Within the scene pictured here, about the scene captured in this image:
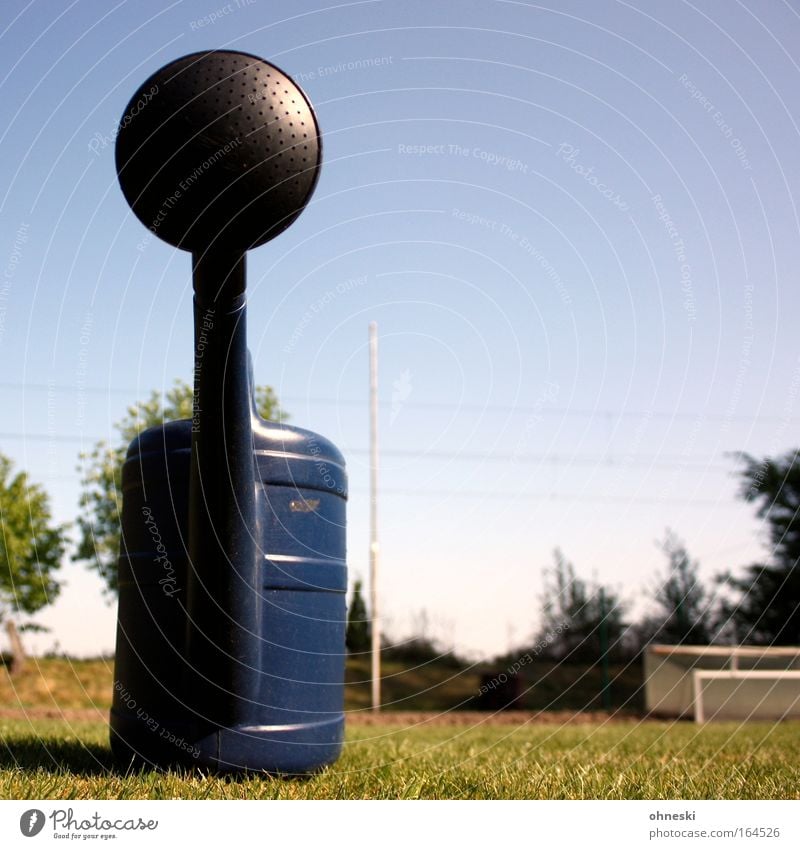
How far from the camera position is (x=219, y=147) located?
2738mm

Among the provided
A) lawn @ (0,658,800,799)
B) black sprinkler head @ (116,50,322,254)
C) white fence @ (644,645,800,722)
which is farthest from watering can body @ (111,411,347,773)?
white fence @ (644,645,800,722)

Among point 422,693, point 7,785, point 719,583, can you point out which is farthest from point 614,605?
point 7,785

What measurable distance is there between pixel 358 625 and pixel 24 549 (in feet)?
21.1

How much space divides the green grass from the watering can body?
0.16 metres

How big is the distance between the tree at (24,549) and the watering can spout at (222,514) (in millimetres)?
12181

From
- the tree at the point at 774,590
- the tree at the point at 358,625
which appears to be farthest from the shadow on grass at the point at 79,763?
the tree at the point at 774,590

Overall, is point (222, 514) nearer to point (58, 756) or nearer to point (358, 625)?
point (58, 756)

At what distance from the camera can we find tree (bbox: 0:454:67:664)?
14961 mm

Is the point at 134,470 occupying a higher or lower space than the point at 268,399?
lower

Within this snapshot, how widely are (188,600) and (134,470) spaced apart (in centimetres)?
77

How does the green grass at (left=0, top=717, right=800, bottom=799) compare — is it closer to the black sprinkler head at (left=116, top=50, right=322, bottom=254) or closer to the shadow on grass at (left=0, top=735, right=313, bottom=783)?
the shadow on grass at (left=0, top=735, right=313, bottom=783)

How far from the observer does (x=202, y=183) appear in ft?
9.21

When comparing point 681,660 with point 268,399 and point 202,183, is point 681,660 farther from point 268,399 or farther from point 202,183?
point 202,183

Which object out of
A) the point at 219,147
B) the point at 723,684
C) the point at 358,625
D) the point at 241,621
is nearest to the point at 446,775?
the point at 241,621
